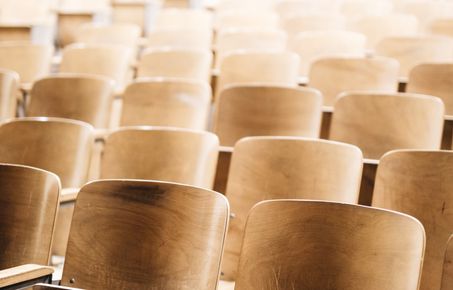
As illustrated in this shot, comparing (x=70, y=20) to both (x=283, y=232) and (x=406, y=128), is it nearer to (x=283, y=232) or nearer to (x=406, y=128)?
(x=406, y=128)

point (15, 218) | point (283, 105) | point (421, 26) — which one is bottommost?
point (15, 218)

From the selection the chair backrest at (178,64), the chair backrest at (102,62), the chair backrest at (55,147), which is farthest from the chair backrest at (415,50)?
the chair backrest at (55,147)

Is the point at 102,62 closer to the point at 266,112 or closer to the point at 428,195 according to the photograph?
the point at 266,112

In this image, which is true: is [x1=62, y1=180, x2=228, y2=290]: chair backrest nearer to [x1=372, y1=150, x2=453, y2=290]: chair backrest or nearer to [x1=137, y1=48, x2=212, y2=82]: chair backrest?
[x1=372, y1=150, x2=453, y2=290]: chair backrest

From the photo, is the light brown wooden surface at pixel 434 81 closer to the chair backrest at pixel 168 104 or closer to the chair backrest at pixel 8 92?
the chair backrest at pixel 168 104

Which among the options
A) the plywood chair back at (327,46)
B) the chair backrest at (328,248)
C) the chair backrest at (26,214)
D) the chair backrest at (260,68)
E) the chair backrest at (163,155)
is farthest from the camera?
the plywood chair back at (327,46)

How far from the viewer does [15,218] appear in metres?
0.56

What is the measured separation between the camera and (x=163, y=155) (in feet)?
2.23

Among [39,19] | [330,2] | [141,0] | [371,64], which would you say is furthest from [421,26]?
[39,19]

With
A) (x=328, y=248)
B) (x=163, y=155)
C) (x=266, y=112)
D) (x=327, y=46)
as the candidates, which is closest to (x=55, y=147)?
(x=163, y=155)

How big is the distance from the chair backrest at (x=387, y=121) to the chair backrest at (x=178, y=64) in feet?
0.99

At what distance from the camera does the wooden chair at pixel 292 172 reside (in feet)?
1.97

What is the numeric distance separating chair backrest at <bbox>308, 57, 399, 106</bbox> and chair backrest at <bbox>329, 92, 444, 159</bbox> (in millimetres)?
134

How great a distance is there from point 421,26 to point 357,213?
907 mm
